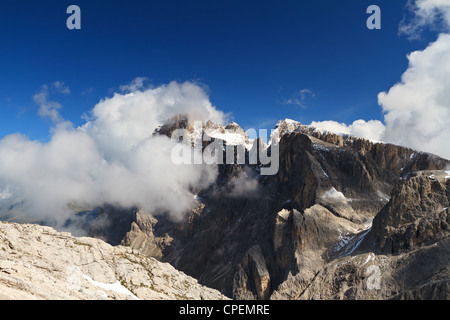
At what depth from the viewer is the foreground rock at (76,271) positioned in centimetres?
6088

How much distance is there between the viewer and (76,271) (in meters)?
88.4

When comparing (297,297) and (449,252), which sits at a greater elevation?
(449,252)

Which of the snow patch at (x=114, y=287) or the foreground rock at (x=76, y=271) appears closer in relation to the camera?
the foreground rock at (x=76, y=271)

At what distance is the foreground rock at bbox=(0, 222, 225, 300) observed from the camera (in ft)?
200

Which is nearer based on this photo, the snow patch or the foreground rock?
the foreground rock

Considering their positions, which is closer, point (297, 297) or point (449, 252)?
point (449, 252)

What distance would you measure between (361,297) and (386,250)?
925 inches

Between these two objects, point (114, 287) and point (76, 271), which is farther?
point (114, 287)

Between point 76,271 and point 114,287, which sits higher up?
point 76,271

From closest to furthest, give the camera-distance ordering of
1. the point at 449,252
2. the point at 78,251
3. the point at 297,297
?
the point at 78,251 < the point at 449,252 < the point at 297,297
